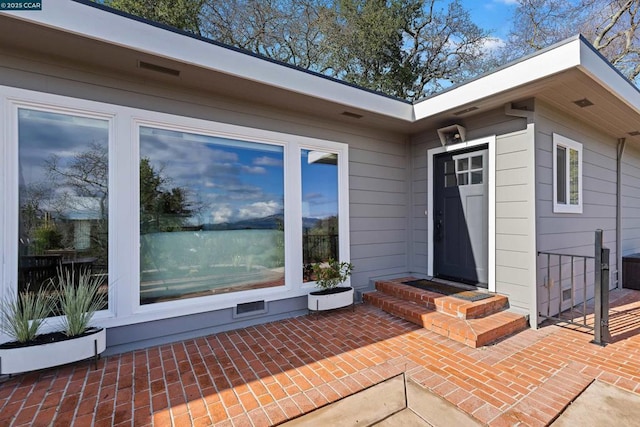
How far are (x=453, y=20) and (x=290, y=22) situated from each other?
5732 millimetres

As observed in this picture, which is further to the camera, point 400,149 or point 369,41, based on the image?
point 369,41

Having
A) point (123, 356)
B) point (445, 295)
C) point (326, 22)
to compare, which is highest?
point (326, 22)

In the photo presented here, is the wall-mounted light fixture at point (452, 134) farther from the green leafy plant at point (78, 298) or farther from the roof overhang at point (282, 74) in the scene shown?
the green leafy plant at point (78, 298)

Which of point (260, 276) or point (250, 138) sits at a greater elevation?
point (250, 138)

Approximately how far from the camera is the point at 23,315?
2.48 meters

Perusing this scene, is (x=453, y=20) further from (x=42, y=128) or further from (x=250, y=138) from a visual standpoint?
(x=42, y=128)

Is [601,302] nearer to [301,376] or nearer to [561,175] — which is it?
[561,175]

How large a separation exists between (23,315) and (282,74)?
126 inches

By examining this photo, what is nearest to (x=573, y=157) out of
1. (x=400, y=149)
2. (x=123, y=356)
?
(x=400, y=149)

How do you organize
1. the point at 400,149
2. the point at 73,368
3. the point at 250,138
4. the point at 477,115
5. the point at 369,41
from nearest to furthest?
the point at 73,368 < the point at 250,138 < the point at 477,115 < the point at 400,149 < the point at 369,41

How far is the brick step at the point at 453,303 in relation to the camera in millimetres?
3447

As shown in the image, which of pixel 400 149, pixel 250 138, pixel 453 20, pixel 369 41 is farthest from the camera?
pixel 453 20

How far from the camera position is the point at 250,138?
374 cm

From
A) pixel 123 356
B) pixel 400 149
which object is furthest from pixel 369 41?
pixel 123 356
